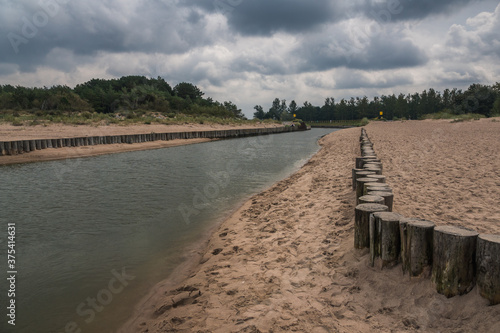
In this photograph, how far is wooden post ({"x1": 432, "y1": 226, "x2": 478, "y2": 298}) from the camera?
294 cm

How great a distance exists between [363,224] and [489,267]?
5.00ft

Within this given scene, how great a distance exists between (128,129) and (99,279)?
29.5 m

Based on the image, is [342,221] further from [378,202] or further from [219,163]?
[219,163]

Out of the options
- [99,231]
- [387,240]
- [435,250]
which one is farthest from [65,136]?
[435,250]

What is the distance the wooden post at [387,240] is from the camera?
3.61 metres

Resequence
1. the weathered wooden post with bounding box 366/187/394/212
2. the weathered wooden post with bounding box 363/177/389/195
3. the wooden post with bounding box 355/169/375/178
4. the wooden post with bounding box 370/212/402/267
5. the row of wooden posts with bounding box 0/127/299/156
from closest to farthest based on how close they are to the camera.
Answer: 1. the wooden post with bounding box 370/212/402/267
2. the weathered wooden post with bounding box 366/187/394/212
3. the weathered wooden post with bounding box 363/177/389/195
4. the wooden post with bounding box 355/169/375/178
5. the row of wooden posts with bounding box 0/127/299/156

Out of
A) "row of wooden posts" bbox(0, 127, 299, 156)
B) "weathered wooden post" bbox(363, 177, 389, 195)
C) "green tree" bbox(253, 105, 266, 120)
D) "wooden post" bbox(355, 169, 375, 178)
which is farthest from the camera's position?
"green tree" bbox(253, 105, 266, 120)

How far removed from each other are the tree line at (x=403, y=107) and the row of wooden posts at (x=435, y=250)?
52548 mm

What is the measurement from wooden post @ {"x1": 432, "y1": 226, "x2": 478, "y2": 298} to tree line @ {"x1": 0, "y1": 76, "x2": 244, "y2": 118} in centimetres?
4752

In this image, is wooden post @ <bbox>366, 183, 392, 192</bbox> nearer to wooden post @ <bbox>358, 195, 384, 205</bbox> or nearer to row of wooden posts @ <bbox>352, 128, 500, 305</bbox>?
wooden post @ <bbox>358, 195, 384, 205</bbox>

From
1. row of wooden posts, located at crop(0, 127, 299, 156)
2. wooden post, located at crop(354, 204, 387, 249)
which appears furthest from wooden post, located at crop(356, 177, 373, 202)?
row of wooden posts, located at crop(0, 127, 299, 156)

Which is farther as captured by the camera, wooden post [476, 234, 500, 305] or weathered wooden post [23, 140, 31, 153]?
weathered wooden post [23, 140, 31, 153]

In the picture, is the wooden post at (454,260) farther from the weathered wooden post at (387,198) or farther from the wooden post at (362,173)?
the wooden post at (362,173)

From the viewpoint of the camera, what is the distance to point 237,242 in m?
5.58
